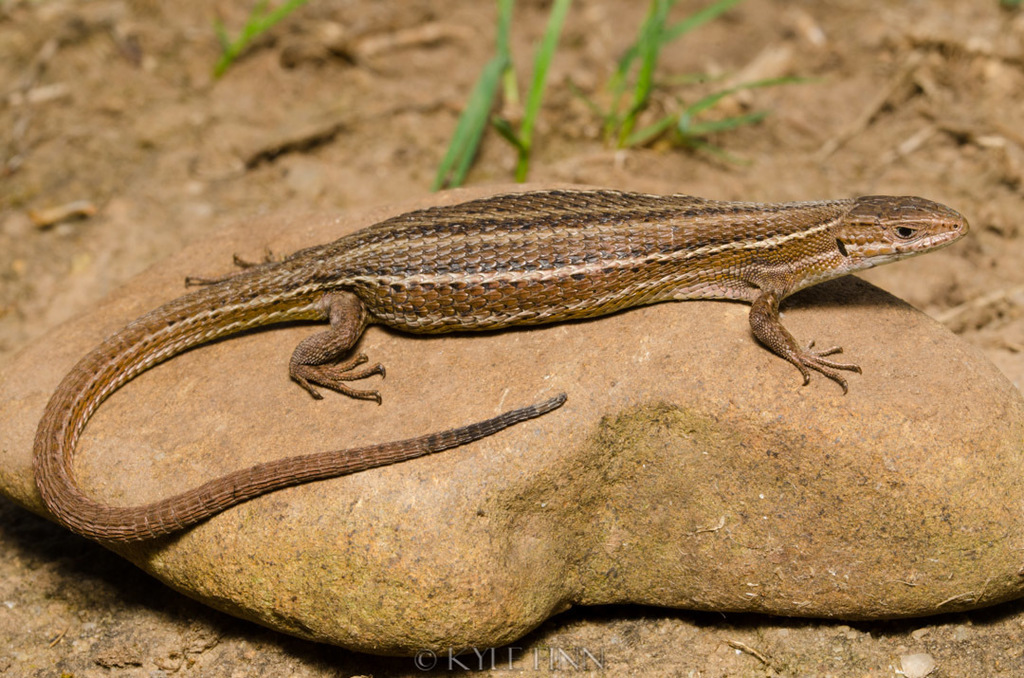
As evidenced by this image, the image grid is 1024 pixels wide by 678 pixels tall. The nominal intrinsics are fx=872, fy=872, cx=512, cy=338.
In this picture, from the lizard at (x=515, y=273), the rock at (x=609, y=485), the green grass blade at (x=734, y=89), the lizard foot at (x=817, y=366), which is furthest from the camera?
the green grass blade at (x=734, y=89)

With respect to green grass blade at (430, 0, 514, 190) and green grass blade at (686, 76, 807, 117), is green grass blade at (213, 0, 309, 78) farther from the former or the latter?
green grass blade at (686, 76, 807, 117)

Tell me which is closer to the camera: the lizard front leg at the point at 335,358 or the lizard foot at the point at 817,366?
the lizard foot at the point at 817,366

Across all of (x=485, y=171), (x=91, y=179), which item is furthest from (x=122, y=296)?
(x=485, y=171)

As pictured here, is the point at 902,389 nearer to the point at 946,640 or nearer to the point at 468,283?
the point at 946,640

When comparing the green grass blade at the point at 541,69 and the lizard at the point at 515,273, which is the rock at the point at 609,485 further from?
the green grass blade at the point at 541,69

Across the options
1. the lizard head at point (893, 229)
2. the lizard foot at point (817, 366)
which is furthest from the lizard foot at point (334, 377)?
the lizard head at point (893, 229)
